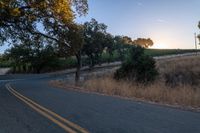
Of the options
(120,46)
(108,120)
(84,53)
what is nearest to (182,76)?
(108,120)

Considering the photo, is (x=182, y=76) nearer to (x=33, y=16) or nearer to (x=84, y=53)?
(x=33, y=16)

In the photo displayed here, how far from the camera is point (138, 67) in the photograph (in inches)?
1115

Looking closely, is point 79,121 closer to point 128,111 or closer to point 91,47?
point 128,111

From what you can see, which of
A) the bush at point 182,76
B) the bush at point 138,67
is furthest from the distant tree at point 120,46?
the bush at point 138,67

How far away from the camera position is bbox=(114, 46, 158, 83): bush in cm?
2769

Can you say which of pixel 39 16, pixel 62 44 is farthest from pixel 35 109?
pixel 62 44

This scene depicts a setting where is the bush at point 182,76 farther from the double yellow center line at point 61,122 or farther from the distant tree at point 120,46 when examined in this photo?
the distant tree at point 120,46

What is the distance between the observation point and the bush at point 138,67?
2769cm

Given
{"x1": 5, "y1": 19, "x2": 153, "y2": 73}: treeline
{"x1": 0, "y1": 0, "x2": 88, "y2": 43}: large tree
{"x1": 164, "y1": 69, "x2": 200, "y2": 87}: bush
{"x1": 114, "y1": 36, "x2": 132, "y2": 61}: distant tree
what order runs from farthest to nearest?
{"x1": 114, "y1": 36, "x2": 132, "y2": 61}: distant tree → {"x1": 5, "y1": 19, "x2": 153, "y2": 73}: treeline → {"x1": 164, "y1": 69, "x2": 200, "y2": 87}: bush → {"x1": 0, "y1": 0, "x2": 88, "y2": 43}: large tree

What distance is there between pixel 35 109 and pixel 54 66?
71.6 metres

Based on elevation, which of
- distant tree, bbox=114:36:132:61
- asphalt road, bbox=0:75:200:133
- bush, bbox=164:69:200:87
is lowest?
bush, bbox=164:69:200:87

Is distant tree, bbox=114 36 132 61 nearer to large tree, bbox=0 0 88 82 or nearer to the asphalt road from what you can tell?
large tree, bbox=0 0 88 82

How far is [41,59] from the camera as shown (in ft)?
255

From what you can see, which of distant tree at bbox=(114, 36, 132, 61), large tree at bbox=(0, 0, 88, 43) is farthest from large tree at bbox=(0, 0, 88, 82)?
distant tree at bbox=(114, 36, 132, 61)
